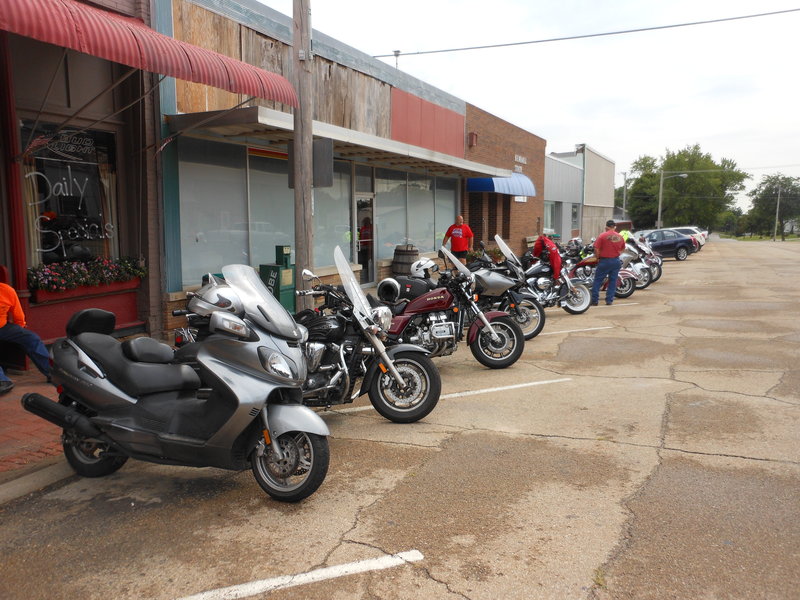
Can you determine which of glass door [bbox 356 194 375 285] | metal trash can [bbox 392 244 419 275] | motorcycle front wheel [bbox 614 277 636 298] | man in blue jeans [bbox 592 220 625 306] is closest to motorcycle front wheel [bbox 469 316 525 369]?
man in blue jeans [bbox 592 220 625 306]

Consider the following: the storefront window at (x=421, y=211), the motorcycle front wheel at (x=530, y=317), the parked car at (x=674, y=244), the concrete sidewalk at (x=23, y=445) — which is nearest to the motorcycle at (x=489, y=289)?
the motorcycle front wheel at (x=530, y=317)

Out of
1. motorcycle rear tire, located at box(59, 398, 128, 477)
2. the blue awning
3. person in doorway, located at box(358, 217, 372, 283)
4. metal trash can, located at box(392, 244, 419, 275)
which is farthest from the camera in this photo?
the blue awning

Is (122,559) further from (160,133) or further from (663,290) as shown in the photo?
(663,290)

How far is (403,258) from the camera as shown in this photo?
16.4 metres

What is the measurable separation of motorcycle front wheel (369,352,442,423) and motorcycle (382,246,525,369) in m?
1.10

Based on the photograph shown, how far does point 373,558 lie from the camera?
3.58 metres

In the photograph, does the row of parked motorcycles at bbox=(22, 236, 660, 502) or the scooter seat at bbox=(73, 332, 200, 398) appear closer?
the row of parked motorcycles at bbox=(22, 236, 660, 502)

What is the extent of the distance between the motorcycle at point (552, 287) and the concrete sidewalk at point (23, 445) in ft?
27.0

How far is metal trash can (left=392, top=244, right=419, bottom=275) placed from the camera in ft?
53.7

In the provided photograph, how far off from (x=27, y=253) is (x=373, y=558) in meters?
6.43

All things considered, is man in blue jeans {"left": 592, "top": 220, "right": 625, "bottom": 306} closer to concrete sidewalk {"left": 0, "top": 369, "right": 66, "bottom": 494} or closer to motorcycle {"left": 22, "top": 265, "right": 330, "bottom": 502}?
motorcycle {"left": 22, "top": 265, "right": 330, "bottom": 502}

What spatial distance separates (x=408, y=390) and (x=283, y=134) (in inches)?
229

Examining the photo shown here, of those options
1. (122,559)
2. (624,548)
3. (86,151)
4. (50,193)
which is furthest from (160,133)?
(624,548)

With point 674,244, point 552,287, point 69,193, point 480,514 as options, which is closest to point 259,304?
point 480,514
